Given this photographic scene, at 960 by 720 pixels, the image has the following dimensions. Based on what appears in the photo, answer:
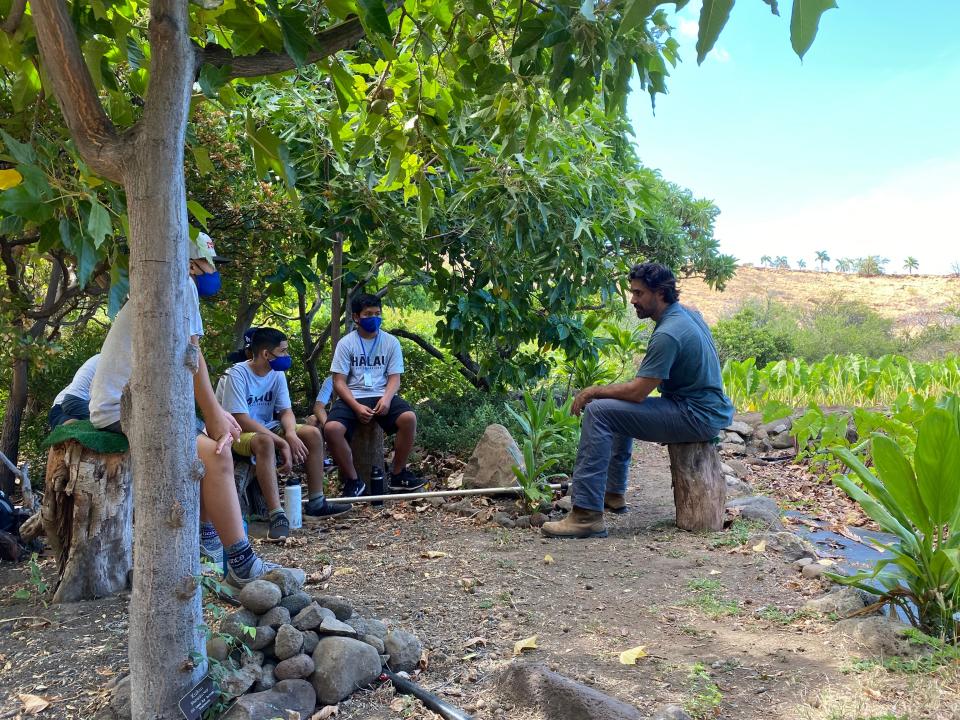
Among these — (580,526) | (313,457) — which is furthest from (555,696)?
(313,457)

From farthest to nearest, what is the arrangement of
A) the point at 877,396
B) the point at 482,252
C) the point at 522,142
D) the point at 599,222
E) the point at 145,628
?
the point at 877,396, the point at 482,252, the point at 599,222, the point at 522,142, the point at 145,628

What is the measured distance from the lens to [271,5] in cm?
209

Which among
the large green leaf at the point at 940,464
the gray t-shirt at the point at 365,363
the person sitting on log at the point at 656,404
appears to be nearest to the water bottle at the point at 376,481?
the gray t-shirt at the point at 365,363

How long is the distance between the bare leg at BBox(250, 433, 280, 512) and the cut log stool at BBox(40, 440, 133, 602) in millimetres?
1297

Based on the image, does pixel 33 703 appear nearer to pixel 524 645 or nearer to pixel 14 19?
pixel 524 645

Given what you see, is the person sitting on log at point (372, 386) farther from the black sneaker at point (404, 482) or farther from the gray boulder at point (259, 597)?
the gray boulder at point (259, 597)

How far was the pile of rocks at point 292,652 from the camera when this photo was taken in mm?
2303

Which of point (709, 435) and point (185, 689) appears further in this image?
point (709, 435)

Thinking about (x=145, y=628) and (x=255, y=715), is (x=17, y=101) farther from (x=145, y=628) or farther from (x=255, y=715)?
(x=255, y=715)

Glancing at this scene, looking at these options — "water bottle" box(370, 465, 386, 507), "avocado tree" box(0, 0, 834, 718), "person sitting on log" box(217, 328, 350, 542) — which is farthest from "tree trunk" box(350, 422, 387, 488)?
"avocado tree" box(0, 0, 834, 718)

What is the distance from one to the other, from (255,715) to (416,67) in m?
2.48

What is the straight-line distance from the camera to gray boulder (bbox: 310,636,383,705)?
7.93ft

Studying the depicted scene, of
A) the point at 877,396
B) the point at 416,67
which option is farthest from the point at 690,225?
the point at 416,67

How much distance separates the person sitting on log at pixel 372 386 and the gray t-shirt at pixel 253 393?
1.95 feet
